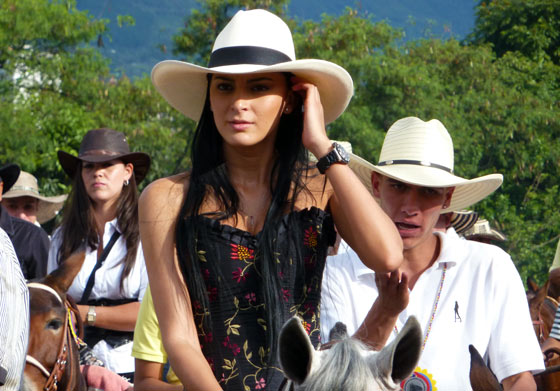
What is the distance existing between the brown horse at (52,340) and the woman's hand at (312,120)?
1939 mm

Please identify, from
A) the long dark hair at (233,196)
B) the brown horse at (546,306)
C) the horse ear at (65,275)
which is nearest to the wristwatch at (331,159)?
the long dark hair at (233,196)

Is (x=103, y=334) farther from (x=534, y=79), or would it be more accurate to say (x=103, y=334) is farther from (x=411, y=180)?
(x=534, y=79)

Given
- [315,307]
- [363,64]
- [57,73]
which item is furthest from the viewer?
[57,73]

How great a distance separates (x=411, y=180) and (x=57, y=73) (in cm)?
1718

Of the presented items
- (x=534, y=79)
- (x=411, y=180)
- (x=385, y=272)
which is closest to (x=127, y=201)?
(x=411, y=180)

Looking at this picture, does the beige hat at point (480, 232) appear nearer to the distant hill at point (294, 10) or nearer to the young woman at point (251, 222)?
the young woman at point (251, 222)

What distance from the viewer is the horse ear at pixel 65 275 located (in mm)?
4488

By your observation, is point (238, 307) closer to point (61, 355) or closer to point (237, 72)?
point (237, 72)

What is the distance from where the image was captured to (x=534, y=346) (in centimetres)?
391

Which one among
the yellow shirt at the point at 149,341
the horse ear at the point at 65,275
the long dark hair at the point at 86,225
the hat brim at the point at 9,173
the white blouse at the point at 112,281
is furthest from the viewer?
the hat brim at the point at 9,173

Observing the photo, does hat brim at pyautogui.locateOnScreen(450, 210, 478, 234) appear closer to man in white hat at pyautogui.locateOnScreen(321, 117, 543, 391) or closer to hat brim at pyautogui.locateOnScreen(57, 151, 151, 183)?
hat brim at pyautogui.locateOnScreen(57, 151, 151, 183)

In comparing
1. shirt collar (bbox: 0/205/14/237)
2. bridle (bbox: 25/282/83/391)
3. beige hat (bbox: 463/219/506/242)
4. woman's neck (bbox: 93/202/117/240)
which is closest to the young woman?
bridle (bbox: 25/282/83/391)

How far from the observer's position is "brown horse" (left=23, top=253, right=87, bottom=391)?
409 centimetres

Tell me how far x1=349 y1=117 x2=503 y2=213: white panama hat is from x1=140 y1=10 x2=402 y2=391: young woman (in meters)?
1.34
